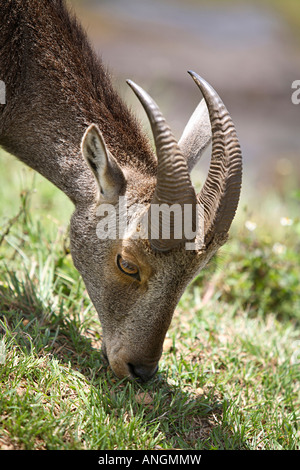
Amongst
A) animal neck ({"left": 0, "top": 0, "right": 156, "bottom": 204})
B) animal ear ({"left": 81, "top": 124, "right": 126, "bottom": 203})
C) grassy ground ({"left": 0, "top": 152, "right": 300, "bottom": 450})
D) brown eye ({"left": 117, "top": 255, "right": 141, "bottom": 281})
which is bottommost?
grassy ground ({"left": 0, "top": 152, "right": 300, "bottom": 450})

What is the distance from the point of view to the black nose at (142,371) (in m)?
4.47

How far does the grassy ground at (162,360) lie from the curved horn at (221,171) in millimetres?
923

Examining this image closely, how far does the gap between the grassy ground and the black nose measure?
4.9 inches

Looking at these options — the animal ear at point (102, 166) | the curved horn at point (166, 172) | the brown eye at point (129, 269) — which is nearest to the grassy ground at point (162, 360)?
the brown eye at point (129, 269)

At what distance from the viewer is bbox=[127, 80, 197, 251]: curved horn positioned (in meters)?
4.05

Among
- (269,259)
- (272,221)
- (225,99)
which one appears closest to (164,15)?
(225,99)

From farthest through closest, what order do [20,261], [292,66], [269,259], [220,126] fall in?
[292,66] → [269,259] → [20,261] → [220,126]

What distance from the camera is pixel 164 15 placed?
944 inches

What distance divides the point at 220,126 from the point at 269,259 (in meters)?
3.41

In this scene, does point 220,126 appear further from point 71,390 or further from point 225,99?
point 225,99

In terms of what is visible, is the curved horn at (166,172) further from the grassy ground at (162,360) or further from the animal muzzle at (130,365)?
the grassy ground at (162,360)

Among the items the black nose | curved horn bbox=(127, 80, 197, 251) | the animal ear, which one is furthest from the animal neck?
the black nose

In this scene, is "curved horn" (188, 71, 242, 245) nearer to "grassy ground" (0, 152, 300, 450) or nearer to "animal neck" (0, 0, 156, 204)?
"animal neck" (0, 0, 156, 204)

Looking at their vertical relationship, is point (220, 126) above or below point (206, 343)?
above
